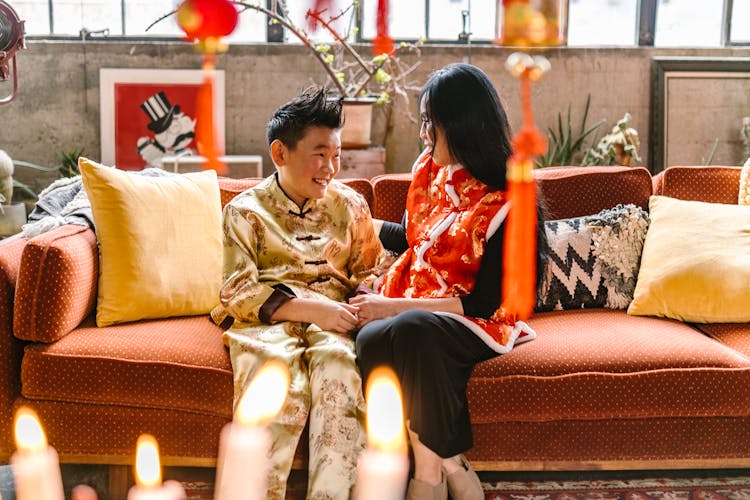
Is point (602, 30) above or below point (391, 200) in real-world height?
above

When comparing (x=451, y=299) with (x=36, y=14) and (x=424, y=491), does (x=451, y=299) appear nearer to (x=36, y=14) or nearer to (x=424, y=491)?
(x=424, y=491)

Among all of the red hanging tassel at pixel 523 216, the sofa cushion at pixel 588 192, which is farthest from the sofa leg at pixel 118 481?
the red hanging tassel at pixel 523 216

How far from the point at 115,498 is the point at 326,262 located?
2.80 ft

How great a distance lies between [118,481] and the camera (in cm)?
222

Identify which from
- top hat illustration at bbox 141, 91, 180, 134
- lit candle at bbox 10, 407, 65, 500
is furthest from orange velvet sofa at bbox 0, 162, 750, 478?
top hat illustration at bbox 141, 91, 180, 134

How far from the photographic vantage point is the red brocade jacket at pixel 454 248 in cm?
203

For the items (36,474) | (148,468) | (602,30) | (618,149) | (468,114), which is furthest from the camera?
(602,30)

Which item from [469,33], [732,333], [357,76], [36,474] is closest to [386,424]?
[36,474]

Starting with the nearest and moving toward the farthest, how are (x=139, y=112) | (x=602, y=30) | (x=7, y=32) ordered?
1. (x=7, y=32)
2. (x=139, y=112)
3. (x=602, y=30)

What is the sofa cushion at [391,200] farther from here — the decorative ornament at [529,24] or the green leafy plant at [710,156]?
the green leafy plant at [710,156]

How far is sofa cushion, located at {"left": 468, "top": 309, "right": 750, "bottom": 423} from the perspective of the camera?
208 cm

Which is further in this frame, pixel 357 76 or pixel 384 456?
pixel 357 76

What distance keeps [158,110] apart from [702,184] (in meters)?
2.88

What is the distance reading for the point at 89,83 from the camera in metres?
4.44
